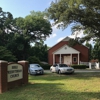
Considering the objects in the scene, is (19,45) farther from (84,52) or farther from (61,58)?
(84,52)

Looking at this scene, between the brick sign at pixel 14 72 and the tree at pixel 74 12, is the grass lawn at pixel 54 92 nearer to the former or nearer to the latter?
the brick sign at pixel 14 72

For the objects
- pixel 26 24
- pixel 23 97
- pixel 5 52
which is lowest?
pixel 23 97

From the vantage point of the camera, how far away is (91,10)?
19.8m

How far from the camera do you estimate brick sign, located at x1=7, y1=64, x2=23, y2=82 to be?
12.1 m

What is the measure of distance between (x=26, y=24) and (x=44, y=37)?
7116mm

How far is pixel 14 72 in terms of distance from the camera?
12.8 metres

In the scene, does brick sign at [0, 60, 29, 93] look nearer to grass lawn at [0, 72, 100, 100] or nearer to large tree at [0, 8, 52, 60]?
grass lawn at [0, 72, 100, 100]

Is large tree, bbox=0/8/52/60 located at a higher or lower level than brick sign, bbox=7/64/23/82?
higher

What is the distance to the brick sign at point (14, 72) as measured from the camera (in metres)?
12.1

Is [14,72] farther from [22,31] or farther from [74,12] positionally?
[22,31]

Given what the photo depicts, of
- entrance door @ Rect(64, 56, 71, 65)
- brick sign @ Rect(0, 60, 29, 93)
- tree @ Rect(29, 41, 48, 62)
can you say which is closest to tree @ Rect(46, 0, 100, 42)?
brick sign @ Rect(0, 60, 29, 93)

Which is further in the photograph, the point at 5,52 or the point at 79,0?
the point at 5,52

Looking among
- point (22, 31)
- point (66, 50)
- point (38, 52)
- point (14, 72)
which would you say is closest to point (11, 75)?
point (14, 72)

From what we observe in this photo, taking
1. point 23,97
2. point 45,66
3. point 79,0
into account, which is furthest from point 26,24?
point 23,97
